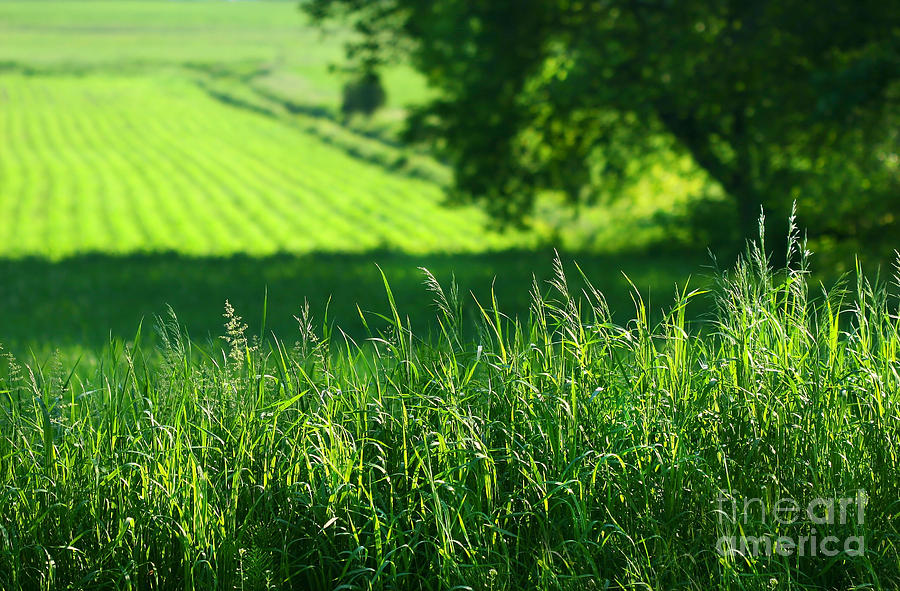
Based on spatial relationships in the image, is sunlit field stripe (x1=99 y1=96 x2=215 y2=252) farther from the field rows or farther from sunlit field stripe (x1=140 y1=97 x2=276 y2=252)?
sunlit field stripe (x1=140 y1=97 x2=276 y2=252)

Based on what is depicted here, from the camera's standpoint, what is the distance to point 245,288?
39.6 ft

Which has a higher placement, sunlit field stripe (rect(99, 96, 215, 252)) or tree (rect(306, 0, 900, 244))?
tree (rect(306, 0, 900, 244))

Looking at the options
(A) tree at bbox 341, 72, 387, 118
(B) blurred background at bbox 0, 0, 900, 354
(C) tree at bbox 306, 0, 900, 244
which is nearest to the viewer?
(B) blurred background at bbox 0, 0, 900, 354

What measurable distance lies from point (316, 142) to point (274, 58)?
31.7 m

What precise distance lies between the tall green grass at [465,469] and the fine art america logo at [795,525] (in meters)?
0.02

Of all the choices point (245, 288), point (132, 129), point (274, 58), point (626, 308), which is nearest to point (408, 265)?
point (245, 288)

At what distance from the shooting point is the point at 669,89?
41.0ft

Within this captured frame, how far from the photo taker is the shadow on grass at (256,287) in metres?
9.59

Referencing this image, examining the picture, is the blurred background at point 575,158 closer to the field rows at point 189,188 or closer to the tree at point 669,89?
the tree at point 669,89

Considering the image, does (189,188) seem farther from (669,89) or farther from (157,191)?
(669,89)

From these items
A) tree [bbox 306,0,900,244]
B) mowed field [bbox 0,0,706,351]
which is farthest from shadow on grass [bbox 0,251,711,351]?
tree [bbox 306,0,900,244]

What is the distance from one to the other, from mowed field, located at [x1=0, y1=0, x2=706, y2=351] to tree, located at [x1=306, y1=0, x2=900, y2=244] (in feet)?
4.77

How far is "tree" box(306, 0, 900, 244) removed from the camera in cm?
1176

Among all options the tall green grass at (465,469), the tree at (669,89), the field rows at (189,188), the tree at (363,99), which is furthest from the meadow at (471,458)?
the tree at (363,99)
